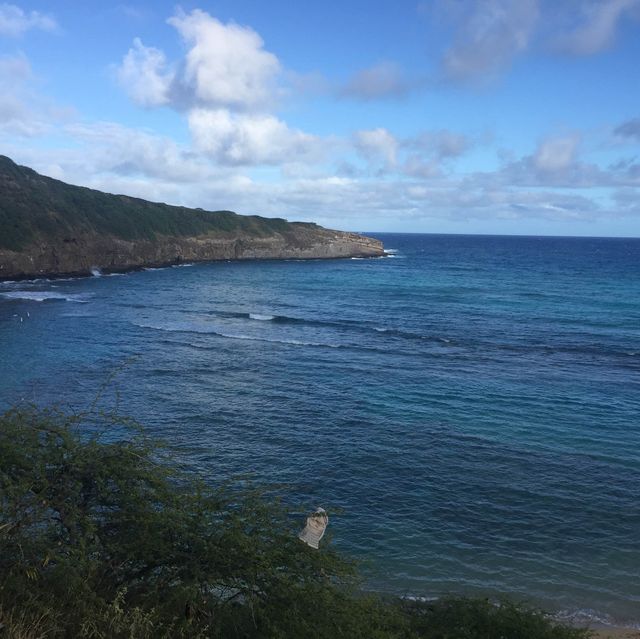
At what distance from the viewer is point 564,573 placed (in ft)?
62.1

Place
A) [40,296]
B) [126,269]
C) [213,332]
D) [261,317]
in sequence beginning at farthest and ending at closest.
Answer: [126,269] → [40,296] → [261,317] → [213,332]

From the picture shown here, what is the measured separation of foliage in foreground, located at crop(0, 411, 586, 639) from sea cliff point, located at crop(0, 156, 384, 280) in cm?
8601

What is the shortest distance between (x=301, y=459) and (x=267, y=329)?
32.5 meters

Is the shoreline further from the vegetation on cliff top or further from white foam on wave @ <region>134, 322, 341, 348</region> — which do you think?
white foam on wave @ <region>134, 322, 341, 348</region>

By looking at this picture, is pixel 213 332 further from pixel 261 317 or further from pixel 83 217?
pixel 83 217

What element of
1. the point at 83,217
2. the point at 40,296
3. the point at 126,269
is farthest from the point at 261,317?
the point at 83,217

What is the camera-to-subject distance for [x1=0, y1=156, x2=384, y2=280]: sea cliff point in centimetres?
9525

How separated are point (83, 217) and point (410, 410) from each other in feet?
314

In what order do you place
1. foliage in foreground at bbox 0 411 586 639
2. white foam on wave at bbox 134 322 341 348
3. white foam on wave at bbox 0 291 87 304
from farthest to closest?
1. white foam on wave at bbox 0 291 87 304
2. white foam on wave at bbox 134 322 341 348
3. foliage in foreground at bbox 0 411 586 639

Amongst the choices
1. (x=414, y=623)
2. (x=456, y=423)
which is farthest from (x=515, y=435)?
(x=414, y=623)

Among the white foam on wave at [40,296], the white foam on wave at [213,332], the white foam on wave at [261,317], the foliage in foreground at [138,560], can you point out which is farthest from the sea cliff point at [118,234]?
the foliage in foreground at [138,560]

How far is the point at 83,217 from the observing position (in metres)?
112

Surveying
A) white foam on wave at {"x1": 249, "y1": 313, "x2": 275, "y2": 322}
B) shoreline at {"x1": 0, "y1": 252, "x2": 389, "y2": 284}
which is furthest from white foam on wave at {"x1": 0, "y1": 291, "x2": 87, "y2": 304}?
white foam on wave at {"x1": 249, "y1": 313, "x2": 275, "y2": 322}

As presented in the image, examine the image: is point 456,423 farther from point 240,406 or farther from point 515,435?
point 240,406
